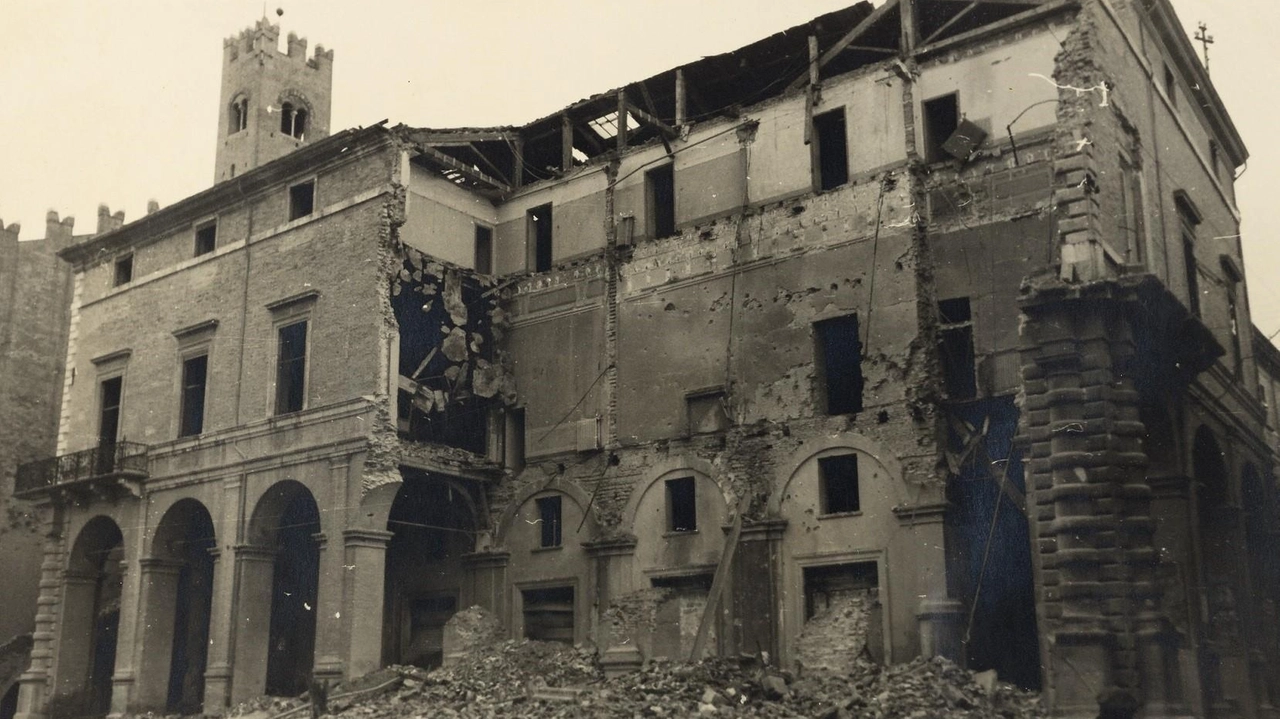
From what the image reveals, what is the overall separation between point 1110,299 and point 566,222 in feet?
39.4

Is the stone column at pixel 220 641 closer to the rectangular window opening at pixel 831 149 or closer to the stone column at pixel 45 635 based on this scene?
the stone column at pixel 45 635

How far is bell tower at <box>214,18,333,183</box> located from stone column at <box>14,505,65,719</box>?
1790cm

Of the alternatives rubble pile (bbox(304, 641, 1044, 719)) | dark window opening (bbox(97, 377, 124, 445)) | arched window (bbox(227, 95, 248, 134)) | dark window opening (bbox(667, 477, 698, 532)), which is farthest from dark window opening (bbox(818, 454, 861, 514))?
arched window (bbox(227, 95, 248, 134))

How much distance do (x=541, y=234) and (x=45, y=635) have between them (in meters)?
15.2

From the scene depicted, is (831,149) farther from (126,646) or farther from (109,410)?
(109,410)

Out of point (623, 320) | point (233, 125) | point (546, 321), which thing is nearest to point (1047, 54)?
point (623, 320)

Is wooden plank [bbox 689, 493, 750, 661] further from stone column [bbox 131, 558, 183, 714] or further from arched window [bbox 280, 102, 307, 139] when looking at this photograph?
arched window [bbox 280, 102, 307, 139]

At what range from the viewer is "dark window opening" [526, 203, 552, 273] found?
26.4 m

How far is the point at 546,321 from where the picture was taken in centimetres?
2542

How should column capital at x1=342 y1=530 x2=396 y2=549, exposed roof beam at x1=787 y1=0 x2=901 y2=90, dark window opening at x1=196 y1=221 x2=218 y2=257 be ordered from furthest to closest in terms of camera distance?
dark window opening at x1=196 y1=221 x2=218 y2=257
column capital at x1=342 y1=530 x2=396 y2=549
exposed roof beam at x1=787 y1=0 x2=901 y2=90

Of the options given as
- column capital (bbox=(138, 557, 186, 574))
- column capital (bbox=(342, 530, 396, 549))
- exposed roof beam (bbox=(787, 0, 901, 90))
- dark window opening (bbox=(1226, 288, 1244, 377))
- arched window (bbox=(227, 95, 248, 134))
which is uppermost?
arched window (bbox=(227, 95, 248, 134))

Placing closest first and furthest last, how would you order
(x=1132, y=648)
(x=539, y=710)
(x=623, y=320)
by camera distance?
(x=1132, y=648) < (x=539, y=710) < (x=623, y=320)

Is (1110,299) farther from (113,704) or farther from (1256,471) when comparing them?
(113,704)

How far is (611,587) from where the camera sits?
22.8m
